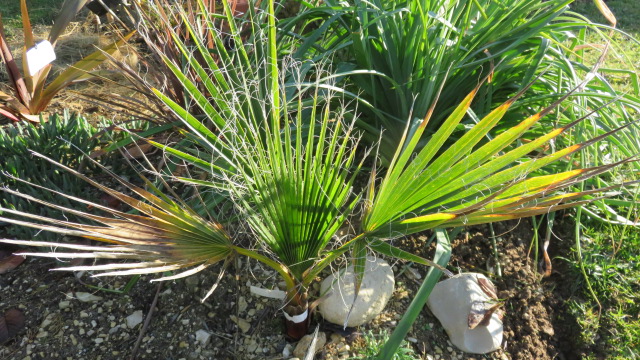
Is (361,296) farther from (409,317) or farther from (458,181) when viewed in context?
(458,181)

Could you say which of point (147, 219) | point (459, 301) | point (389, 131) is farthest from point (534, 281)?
point (147, 219)

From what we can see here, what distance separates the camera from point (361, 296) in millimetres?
1725

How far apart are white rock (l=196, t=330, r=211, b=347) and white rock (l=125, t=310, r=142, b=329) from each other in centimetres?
22

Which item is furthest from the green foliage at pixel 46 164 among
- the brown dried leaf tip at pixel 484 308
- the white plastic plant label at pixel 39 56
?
the brown dried leaf tip at pixel 484 308

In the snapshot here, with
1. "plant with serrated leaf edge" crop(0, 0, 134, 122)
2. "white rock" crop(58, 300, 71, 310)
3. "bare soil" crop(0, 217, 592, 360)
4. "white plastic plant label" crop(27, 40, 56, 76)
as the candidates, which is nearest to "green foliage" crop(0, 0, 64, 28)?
"plant with serrated leaf edge" crop(0, 0, 134, 122)

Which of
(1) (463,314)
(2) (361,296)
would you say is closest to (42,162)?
(2) (361,296)

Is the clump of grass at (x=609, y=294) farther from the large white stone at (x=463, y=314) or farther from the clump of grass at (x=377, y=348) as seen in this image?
the clump of grass at (x=377, y=348)

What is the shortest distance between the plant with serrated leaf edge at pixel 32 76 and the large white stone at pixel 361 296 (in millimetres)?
1607

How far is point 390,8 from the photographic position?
220 centimetres

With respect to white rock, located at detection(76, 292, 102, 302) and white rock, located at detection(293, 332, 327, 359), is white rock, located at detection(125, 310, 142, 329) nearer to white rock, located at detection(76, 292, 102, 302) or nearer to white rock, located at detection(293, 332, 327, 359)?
white rock, located at detection(76, 292, 102, 302)

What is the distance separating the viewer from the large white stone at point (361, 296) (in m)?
1.70

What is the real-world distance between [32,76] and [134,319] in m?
1.51

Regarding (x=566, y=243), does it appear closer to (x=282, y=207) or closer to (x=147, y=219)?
(x=282, y=207)

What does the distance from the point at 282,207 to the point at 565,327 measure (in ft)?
4.38
